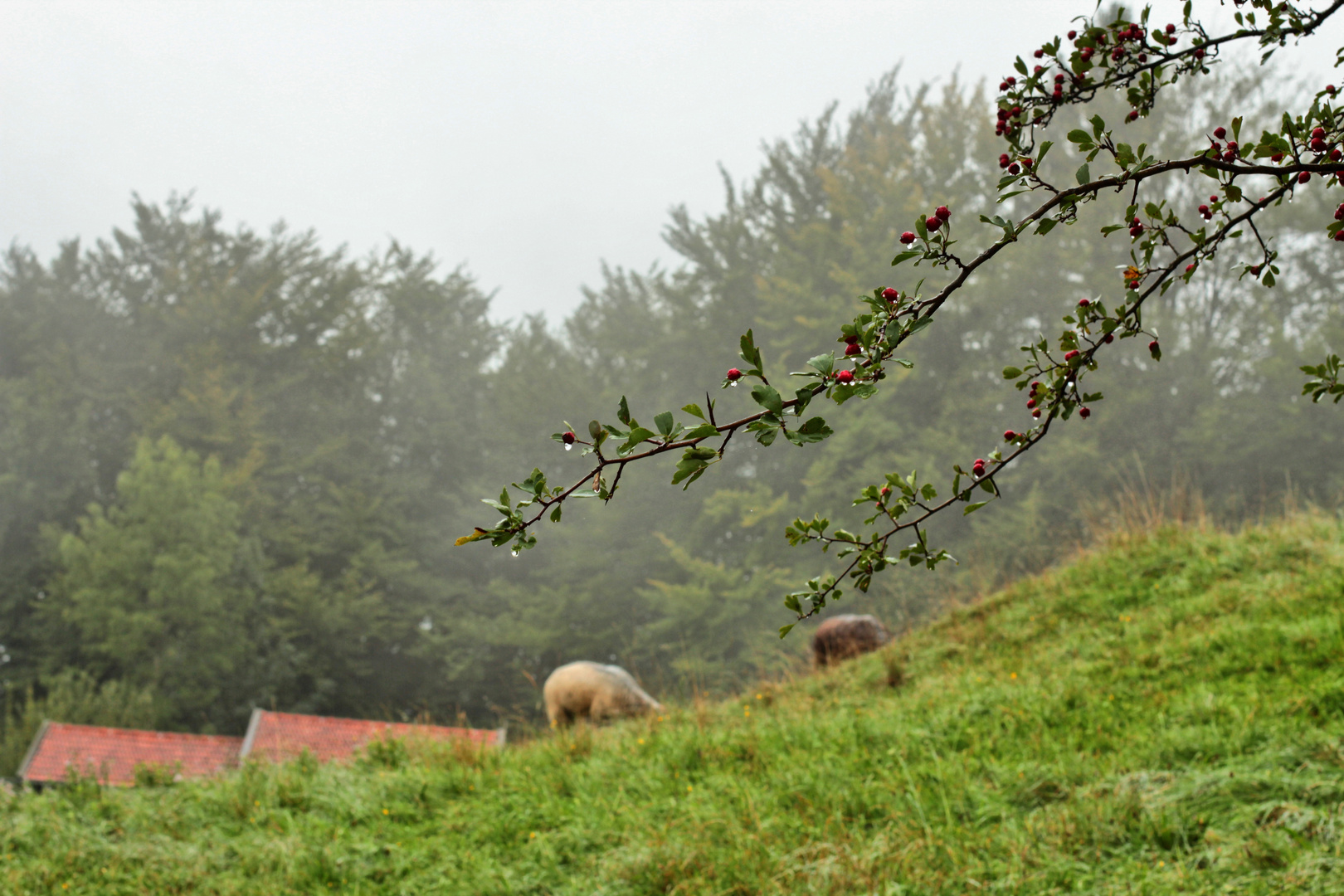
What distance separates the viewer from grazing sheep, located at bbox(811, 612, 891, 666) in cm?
784

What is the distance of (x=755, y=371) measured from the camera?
946 mm

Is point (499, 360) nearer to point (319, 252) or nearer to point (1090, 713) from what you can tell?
point (319, 252)

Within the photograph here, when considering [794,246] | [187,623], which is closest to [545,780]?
[187,623]

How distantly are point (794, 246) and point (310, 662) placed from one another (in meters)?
14.9

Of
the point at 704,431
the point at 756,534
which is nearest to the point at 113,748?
the point at 756,534

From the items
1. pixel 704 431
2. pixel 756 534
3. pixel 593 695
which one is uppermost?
pixel 756 534

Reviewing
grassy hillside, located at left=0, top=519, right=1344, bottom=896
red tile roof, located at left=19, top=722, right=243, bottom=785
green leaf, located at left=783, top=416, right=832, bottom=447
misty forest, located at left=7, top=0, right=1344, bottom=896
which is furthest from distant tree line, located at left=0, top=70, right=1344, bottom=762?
green leaf, located at left=783, top=416, right=832, bottom=447

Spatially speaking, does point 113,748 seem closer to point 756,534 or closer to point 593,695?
point 593,695

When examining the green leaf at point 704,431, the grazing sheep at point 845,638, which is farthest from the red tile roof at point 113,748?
the green leaf at point 704,431

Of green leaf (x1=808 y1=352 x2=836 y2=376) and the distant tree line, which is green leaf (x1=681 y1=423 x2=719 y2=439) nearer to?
green leaf (x1=808 y1=352 x2=836 y2=376)

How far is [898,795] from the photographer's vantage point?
366 centimetres

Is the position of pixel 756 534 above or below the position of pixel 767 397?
above

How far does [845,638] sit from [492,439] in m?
16.3

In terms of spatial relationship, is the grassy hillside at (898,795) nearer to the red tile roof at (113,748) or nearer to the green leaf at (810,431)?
the green leaf at (810,431)
